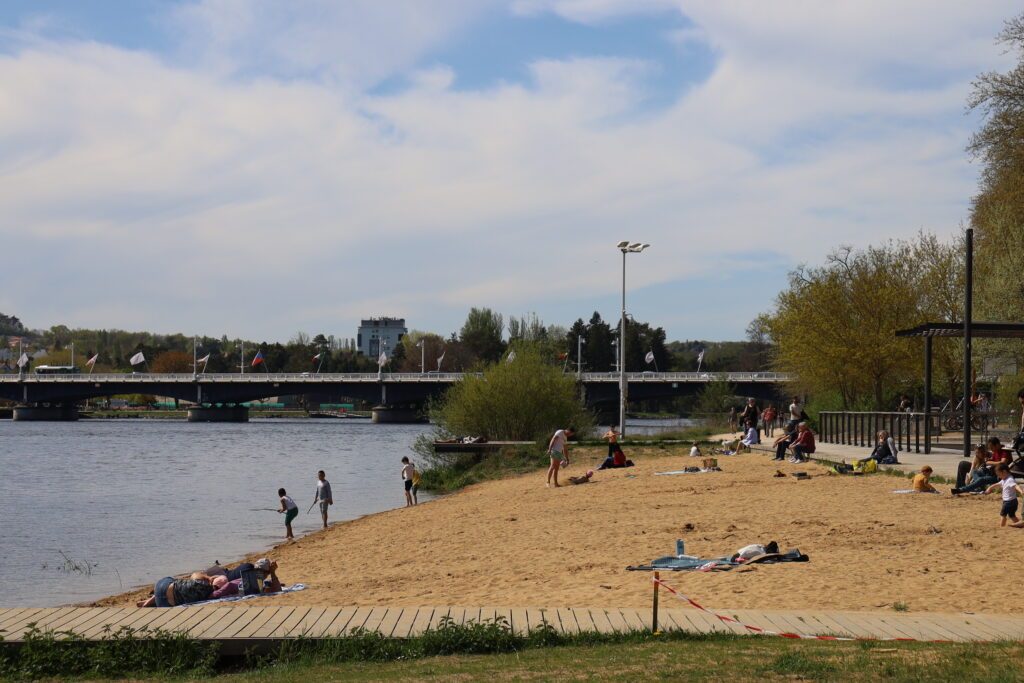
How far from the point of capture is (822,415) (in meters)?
Answer: 44.0

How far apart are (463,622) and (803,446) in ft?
78.8

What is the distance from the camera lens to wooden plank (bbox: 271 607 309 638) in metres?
10.6

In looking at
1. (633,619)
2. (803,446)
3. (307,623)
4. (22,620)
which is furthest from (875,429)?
(22,620)

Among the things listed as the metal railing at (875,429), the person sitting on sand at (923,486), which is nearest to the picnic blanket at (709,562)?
the person sitting on sand at (923,486)

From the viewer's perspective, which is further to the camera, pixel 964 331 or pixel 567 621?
pixel 964 331

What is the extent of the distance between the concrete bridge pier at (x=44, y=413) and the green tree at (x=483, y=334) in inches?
1891

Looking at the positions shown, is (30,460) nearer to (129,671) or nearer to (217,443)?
(217,443)

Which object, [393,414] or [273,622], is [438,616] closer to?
[273,622]

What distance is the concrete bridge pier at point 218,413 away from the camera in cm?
12500

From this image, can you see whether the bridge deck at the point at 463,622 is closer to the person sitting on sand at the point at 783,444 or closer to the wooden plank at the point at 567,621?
the wooden plank at the point at 567,621

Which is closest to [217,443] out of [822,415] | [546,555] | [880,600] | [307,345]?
[822,415]

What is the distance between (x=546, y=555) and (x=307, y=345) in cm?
17513

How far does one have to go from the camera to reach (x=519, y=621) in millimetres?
10938

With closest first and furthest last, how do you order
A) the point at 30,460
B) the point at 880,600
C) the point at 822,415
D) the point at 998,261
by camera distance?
the point at 880,600 → the point at 998,261 → the point at 822,415 → the point at 30,460
